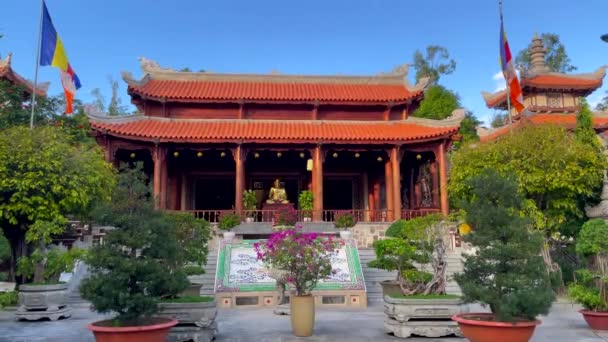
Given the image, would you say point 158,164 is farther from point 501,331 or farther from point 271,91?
point 501,331

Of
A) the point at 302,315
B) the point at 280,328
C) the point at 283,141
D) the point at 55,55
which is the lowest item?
the point at 280,328

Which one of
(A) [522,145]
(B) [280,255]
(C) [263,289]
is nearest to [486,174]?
(B) [280,255]

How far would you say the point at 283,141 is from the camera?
57.2 ft

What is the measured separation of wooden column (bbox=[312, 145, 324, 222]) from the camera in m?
17.3

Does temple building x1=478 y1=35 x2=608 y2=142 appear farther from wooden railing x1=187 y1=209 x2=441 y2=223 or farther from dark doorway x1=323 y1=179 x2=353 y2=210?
wooden railing x1=187 y1=209 x2=441 y2=223

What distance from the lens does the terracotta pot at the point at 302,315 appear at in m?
7.20

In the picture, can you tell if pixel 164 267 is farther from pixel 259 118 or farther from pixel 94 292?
pixel 259 118

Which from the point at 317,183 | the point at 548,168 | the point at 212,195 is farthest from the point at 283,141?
the point at 548,168

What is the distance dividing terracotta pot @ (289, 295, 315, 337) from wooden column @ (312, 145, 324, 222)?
9.94m

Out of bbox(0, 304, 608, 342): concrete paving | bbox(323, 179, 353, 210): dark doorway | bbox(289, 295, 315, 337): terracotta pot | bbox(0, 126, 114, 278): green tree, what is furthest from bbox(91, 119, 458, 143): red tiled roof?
bbox(289, 295, 315, 337): terracotta pot

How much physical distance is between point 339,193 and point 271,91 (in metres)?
5.47

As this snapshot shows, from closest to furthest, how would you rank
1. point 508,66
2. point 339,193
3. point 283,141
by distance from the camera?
point 283,141 < point 508,66 < point 339,193

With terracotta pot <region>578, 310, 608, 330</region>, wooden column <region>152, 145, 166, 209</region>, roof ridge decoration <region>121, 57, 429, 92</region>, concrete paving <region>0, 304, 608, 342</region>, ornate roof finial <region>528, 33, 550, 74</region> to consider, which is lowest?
concrete paving <region>0, 304, 608, 342</region>

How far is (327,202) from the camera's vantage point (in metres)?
20.9
